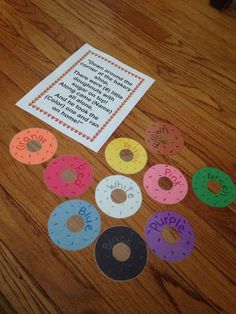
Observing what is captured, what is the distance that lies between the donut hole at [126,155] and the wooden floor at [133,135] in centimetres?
4

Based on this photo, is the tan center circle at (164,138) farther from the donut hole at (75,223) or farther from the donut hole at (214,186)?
the donut hole at (75,223)

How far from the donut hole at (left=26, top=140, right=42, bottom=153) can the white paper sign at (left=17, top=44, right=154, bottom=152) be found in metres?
0.05

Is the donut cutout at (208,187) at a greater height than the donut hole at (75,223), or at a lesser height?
greater

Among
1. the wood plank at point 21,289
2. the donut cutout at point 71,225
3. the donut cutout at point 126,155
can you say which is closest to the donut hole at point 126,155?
the donut cutout at point 126,155

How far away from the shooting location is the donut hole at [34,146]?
0.58 metres

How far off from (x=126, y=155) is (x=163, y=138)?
87 millimetres

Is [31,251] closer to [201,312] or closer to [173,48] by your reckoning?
[201,312]

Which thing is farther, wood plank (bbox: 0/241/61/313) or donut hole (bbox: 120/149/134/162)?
donut hole (bbox: 120/149/134/162)

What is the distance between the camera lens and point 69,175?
0.56 meters

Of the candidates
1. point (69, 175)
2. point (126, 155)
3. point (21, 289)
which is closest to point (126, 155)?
point (126, 155)

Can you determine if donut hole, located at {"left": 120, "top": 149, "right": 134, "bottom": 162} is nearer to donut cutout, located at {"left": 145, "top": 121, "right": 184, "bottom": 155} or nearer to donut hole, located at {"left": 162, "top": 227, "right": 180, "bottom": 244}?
donut cutout, located at {"left": 145, "top": 121, "right": 184, "bottom": 155}

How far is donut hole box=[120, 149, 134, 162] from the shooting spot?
0.59m

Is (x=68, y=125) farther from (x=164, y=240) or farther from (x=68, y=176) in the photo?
(x=164, y=240)

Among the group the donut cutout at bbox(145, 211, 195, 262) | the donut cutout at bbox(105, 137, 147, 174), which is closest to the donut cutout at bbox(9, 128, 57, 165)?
the donut cutout at bbox(105, 137, 147, 174)
